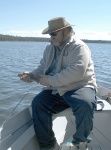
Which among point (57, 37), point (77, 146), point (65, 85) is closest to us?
point (77, 146)

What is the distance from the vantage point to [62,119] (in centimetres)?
421

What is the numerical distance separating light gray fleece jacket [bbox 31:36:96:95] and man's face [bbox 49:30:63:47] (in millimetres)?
120

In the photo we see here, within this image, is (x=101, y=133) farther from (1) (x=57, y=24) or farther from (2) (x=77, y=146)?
(1) (x=57, y=24)

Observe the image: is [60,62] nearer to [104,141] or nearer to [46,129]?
[46,129]

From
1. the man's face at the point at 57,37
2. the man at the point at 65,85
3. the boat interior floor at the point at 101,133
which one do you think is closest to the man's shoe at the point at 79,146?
the man at the point at 65,85

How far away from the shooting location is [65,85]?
141 inches

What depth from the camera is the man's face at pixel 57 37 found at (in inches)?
145

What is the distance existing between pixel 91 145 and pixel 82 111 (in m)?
1.03

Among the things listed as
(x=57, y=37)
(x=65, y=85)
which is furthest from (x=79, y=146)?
(x=57, y=37)

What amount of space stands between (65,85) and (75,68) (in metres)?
0.27

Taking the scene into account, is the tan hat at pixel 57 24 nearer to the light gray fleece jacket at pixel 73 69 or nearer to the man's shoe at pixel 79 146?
the light gray fleece jacket at pixel 73 69

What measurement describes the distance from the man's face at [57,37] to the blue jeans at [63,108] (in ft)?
2.12

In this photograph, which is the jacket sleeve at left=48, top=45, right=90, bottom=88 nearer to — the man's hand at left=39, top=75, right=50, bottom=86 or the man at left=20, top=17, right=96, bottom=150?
the man at left=20, top=17, right=96, bottom=150

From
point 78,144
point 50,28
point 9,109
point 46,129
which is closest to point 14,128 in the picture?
point 46,129
